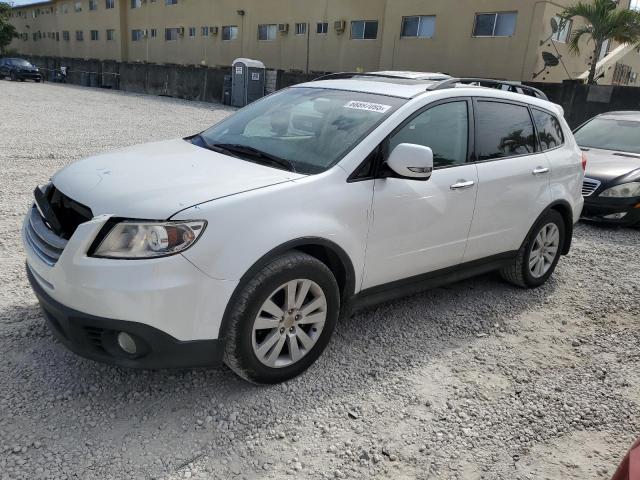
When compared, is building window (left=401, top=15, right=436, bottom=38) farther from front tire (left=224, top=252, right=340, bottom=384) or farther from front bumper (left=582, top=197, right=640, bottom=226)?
front tire (left=224, top=252, right=340, bottom=384)

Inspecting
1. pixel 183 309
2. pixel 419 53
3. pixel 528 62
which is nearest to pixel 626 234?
pixel 183 309

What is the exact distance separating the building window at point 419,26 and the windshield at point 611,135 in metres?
15.3

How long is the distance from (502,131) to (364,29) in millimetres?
23360

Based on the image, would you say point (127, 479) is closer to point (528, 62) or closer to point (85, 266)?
point (85, 266)

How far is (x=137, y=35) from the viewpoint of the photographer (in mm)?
41875

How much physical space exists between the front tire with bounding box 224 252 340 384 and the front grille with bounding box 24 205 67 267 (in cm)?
93

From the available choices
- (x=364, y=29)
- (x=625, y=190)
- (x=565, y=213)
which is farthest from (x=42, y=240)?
(x=364, y=29)

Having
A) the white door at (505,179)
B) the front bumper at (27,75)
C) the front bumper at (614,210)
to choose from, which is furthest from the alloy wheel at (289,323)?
the front bumper at (27,75)

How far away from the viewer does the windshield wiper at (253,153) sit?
3.21 m

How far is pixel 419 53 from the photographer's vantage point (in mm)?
23047

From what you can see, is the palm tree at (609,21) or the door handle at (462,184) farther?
the palm tree at (609,21)

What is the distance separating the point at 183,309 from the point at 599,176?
6471 mm

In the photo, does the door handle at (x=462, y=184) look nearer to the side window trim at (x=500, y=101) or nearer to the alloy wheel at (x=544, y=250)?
the side window trim at (x=500, y=101)

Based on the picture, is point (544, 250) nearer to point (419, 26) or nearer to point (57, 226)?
point (57, 226)
